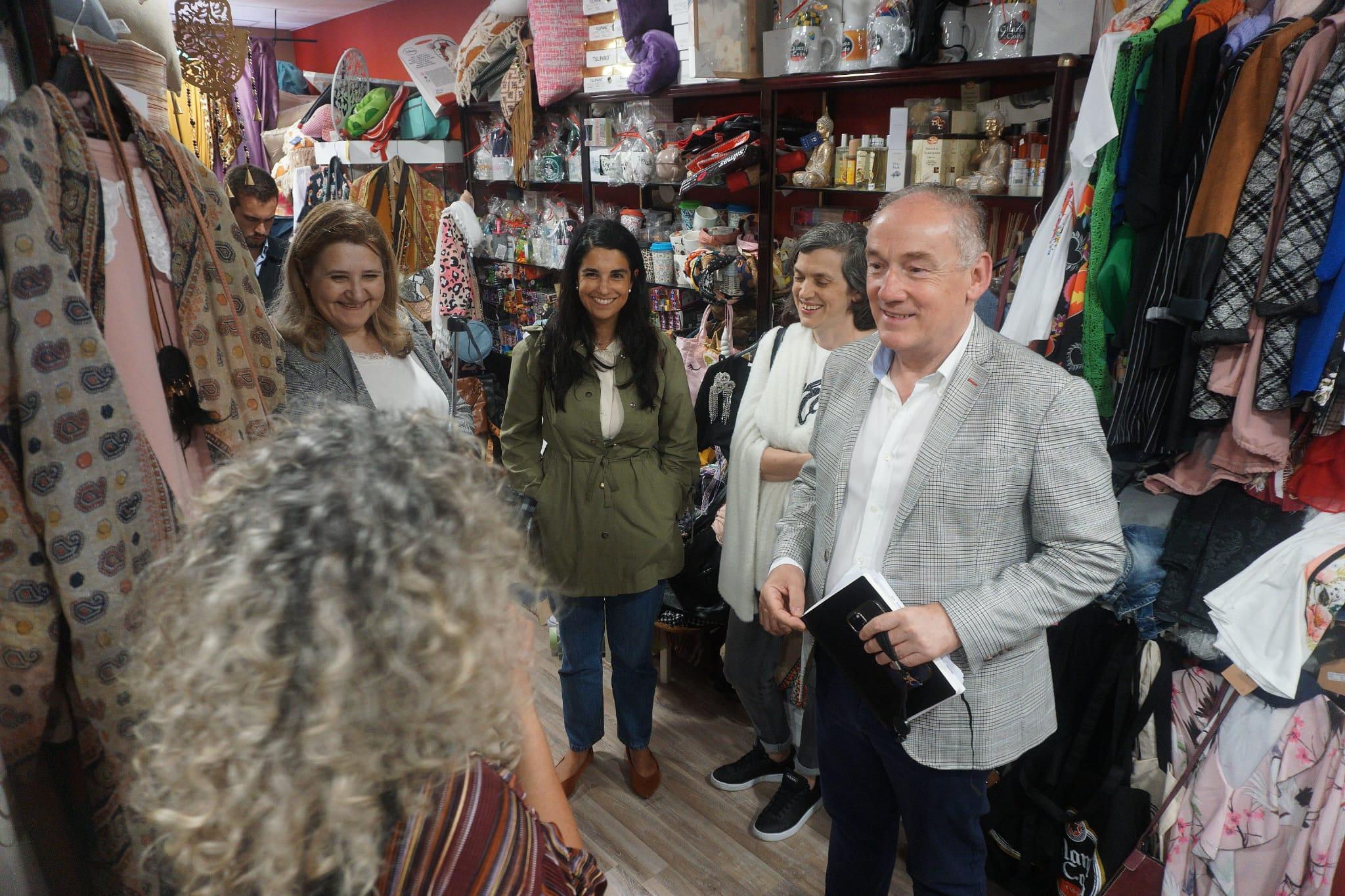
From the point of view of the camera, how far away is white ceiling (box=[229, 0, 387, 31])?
596cm

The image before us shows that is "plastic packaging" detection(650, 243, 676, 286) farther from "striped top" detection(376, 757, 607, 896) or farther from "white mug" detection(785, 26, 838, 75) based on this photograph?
"striped top" detection(376, 757, 607, 896)

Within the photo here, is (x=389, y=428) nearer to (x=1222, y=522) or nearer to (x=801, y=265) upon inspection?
(x=801, y=265)

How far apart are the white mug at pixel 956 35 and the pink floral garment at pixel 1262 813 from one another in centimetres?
191

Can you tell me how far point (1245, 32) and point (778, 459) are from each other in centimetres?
141

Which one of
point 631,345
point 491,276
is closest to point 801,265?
point 631,345

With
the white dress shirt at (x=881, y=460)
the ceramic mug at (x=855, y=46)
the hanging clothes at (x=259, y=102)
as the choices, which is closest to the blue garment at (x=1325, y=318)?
the white dress shirt at (x=881, y=460)

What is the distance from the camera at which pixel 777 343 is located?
234 centimetres

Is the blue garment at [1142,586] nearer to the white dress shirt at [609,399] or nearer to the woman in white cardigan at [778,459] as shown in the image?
the woman in white cardigan at [778,459]

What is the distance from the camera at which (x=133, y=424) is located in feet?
3.15

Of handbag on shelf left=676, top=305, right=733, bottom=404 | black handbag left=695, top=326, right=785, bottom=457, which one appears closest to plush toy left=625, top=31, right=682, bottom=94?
handbag on shelf left=676, top=305, right=733, bottom=404

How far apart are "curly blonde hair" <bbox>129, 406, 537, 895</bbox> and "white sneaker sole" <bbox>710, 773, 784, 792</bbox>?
2.07 m

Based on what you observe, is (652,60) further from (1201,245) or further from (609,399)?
(1201,245)

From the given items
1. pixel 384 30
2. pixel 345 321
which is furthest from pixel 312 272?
pixel 384 30

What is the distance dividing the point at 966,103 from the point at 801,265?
1.03m
